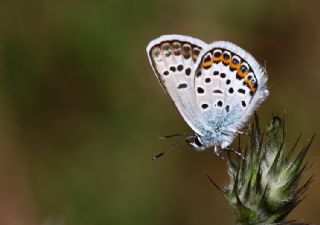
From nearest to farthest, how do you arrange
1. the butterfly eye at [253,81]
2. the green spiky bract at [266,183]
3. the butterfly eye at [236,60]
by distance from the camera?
the green spiky bract at [266,183]
the butterfly eye at [253,81]
the butterfly eye at [236,60]

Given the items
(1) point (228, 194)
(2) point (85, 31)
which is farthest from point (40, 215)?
(1) point (228, 194)

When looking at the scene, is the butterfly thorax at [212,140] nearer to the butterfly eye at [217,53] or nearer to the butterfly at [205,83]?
the butterfly at [205,83]

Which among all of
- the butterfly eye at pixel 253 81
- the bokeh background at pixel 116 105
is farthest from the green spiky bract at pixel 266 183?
the bokeh background at pixel 116 105

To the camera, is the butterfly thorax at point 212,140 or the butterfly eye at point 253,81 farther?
the butterfly thorax at point 212,140

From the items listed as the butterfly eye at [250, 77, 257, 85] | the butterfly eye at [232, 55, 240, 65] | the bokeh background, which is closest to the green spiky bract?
the butterfly eye at [250, 77, 257, 85]

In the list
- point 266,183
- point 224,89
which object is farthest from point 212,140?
point 266,183

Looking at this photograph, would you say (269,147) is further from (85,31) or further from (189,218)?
(85,31)

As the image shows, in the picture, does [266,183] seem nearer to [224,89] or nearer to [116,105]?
[224,89]
